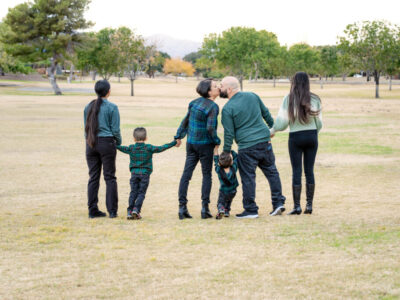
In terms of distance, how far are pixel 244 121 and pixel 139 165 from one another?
1.59 meters

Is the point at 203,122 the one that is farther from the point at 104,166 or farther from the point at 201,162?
the point at 104,166

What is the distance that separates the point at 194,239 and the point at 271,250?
0.96m

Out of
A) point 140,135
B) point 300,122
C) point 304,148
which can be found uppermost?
point 300,122

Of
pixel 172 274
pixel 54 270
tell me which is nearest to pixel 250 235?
pixel 172 274

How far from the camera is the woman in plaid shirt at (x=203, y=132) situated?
6777mm

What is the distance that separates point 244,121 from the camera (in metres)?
6.85

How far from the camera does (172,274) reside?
457 cm

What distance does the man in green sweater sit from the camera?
22.3 ft

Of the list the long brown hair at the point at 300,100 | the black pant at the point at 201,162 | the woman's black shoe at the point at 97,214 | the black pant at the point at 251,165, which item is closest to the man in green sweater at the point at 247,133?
the black pant at the point at 251,165

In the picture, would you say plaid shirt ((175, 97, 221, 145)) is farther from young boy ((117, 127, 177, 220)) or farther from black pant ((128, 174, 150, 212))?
black pant ((128, 174, 150, 212))

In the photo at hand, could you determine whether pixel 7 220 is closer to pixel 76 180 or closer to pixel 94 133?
pixel 94 133

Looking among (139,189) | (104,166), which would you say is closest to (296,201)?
(139,189)

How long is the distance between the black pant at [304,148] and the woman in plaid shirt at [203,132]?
1.06 metres

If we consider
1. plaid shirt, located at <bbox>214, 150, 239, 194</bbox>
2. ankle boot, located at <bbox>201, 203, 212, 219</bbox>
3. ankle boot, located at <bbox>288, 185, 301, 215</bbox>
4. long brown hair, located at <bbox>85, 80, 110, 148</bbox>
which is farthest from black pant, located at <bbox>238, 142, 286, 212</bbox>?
long brown hair, located at <bbox>85, 80, 110, 148</bbox>
